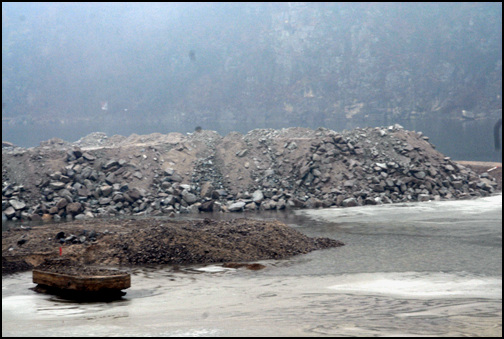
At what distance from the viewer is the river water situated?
6.55 meters

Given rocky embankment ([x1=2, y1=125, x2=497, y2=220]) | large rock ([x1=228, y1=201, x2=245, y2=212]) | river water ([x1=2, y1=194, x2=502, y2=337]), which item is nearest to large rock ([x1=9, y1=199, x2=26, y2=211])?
rocky embankment ([x1=2, y1=125, x2=497, y2=220])

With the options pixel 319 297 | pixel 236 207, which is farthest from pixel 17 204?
pixel 319 297

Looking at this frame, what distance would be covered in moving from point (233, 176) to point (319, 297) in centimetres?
1481

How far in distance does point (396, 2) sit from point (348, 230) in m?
92.9

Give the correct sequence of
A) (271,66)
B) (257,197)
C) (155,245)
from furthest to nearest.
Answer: (271,66) < (257,197) < (155,245)

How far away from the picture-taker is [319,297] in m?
8.77

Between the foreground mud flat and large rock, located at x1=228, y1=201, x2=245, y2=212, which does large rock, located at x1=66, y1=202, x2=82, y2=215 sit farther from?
the foreground mud flat

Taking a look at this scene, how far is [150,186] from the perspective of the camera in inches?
867

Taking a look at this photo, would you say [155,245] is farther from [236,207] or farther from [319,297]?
[236,207]

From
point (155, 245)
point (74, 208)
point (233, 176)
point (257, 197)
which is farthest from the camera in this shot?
point (233, 176)

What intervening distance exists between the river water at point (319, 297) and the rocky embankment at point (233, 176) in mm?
6741

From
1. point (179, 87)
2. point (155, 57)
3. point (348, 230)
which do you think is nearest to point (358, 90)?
point (179, 87)

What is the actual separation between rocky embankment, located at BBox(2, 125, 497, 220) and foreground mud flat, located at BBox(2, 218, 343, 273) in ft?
22.1

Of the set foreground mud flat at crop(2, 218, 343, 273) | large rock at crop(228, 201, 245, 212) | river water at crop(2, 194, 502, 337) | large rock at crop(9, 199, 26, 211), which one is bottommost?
river water at crop(2, 194, 502, 337)
